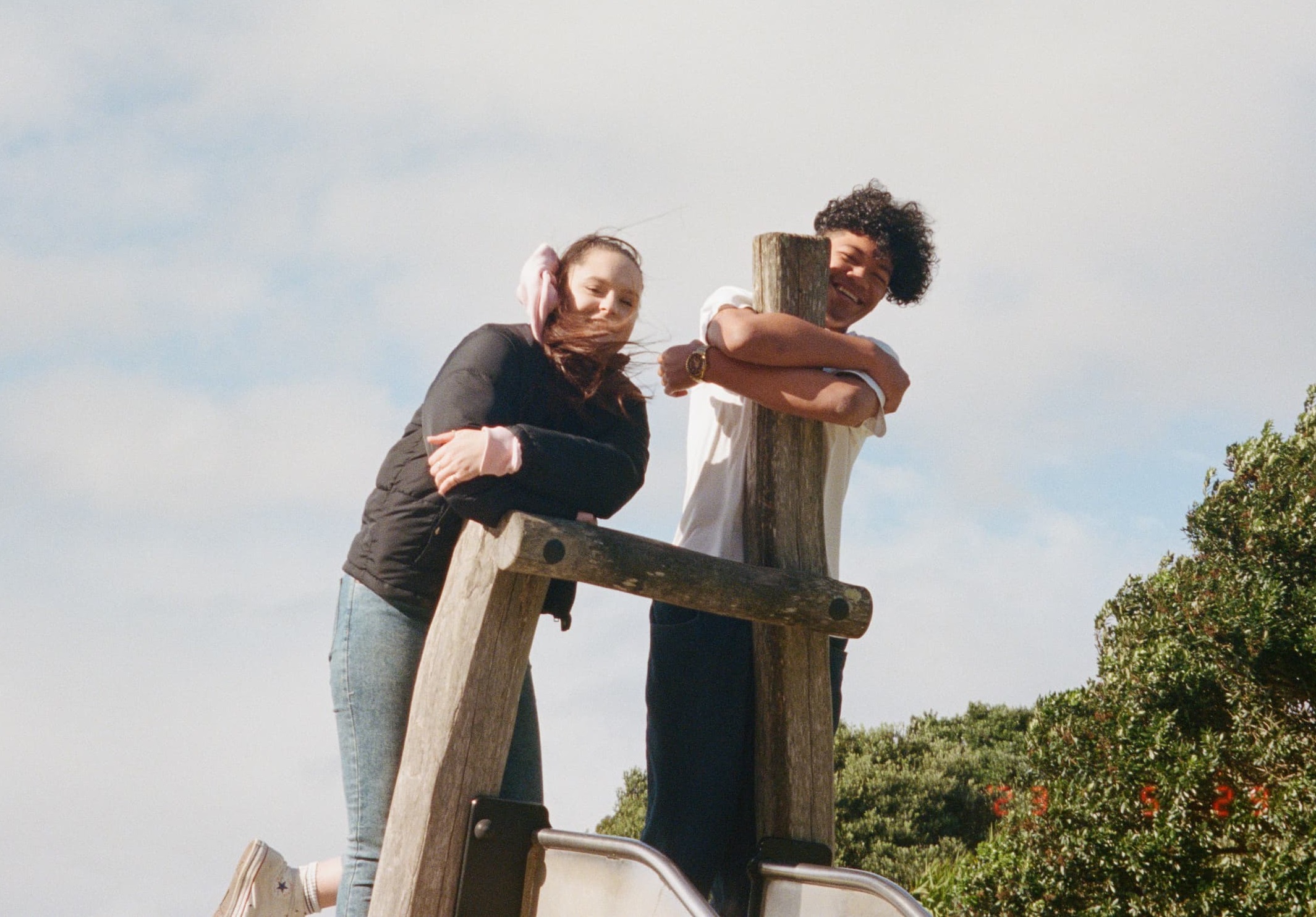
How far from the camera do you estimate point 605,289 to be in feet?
11.1

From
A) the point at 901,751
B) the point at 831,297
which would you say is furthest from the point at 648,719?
the point at 901,751

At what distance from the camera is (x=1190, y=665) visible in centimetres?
852

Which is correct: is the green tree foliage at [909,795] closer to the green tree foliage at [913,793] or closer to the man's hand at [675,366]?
the green tree foliage at [913,793]

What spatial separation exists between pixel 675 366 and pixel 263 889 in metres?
2.02

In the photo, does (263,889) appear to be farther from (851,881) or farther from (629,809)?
(629,809)

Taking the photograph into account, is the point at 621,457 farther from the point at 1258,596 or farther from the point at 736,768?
the point at 1258,596

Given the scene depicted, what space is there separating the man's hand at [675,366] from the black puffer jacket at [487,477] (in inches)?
9.4

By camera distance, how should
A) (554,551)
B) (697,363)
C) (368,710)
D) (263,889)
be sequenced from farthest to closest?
(263,889), (697,363), (368,710), (554,551)

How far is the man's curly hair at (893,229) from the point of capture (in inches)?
162

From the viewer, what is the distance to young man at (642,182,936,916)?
137 inches

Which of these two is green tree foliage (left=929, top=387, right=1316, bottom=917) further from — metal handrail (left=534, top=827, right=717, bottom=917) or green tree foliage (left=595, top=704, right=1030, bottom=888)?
metal handrail (left=534, top=827, right=717, bottom=917)

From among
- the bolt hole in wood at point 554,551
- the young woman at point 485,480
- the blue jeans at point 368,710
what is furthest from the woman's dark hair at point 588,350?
the blue jeans at point 368,710

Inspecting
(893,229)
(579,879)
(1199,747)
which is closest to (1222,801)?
(1199,747)

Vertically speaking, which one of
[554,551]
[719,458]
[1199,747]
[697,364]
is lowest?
[554,551]
